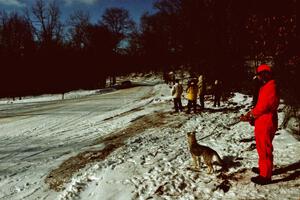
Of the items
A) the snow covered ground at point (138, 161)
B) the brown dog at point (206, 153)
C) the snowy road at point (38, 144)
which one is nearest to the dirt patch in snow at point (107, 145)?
the snow covered ground at point (138, 161)

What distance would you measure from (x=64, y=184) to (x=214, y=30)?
79.8 ft

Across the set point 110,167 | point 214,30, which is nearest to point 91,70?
point 214,30

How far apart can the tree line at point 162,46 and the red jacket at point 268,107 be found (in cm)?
408

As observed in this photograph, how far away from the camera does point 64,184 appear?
8438 millimetres

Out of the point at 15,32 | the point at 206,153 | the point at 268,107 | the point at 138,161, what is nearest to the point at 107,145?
the point at 138,161

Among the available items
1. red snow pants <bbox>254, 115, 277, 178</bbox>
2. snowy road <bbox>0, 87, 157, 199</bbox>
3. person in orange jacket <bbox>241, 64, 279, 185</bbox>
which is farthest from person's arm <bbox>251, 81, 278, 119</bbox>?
snowy road <bbox>0, 87, 157, 199</bbox>

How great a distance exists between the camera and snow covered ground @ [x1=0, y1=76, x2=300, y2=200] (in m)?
7.08

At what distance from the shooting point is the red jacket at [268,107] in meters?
6.08

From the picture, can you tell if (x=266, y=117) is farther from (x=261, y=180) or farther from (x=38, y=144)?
(x=38, y=144)

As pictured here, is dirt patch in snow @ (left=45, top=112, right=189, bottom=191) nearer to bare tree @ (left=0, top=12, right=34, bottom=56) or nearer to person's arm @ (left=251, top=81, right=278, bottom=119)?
person's arm @ (left=251, top=81, right=278, bottom=119)

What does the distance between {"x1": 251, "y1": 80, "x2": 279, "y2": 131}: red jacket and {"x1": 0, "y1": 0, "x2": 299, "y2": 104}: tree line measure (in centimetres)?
408

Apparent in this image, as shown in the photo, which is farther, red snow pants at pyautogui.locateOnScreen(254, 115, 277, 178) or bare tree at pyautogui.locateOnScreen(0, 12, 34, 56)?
bare tree at pyautogui.locateOnScreen(0, 12, 34, 56)

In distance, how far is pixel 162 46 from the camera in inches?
2618

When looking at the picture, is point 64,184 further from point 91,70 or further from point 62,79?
point 91,70
